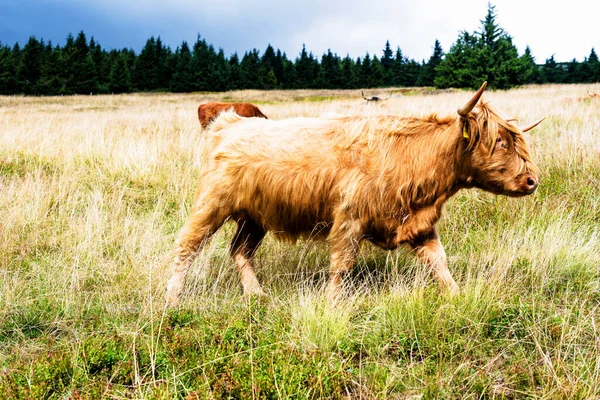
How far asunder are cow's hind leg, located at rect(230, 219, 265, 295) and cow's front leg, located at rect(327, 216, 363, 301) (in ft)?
2.68

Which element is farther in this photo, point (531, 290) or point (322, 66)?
point (322, 66)

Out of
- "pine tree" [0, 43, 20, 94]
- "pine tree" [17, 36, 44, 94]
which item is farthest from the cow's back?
"pine tree" [0, 43, 20, 94]

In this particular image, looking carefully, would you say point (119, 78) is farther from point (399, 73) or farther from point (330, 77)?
point (399, 73)

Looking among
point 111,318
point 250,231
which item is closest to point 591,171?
point 250,231

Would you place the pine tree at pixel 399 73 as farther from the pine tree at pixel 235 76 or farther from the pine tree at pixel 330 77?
the pine tree at pixel 235 76

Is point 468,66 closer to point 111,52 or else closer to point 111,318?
point 111,318

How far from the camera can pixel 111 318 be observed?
10.7ft

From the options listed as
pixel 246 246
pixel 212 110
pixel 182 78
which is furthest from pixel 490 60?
pixel 182 78

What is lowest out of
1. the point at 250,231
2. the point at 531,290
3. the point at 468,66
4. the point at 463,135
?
the point at 531,290

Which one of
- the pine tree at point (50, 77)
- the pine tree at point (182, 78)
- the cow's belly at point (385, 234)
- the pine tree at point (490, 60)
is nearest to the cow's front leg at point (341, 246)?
the cow's belly at point (385, 234)

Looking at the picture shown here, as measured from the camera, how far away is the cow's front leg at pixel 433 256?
3.57 meters

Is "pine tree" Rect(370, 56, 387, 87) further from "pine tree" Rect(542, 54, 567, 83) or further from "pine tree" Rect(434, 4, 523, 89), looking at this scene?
"pine tree" Rect(434, 4, 523, 89)

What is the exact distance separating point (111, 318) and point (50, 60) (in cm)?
7182

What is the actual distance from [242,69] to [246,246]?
8079 centimetres
